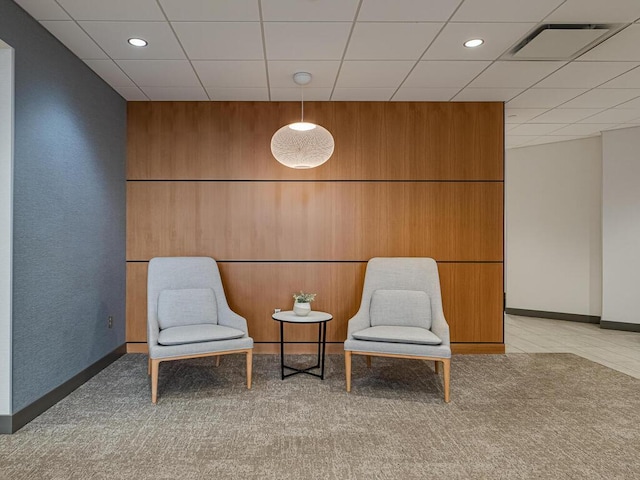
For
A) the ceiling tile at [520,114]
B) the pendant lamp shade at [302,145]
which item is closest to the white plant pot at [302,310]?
the pendant lamp shade at [302,145]

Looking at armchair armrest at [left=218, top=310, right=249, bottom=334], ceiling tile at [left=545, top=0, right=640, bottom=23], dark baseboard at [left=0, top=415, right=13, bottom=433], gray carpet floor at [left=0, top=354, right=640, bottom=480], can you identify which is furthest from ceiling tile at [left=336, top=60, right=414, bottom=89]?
dark baseboard at [left=0, top=415, right=13, bottom=433]

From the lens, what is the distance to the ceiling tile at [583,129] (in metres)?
6.26

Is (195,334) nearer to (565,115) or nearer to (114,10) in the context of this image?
(114,10)

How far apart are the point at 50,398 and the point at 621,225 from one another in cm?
753

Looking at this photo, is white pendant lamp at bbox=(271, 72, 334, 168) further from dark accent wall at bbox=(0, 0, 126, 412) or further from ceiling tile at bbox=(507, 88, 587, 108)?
ceiling tile at bbox=(507, 88, 587, 108)

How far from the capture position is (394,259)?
459cm

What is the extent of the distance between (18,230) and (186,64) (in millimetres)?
2048

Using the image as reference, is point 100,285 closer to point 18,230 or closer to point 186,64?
point 18,230

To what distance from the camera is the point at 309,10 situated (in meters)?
3.10

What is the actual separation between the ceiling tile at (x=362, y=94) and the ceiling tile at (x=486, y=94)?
82 cm

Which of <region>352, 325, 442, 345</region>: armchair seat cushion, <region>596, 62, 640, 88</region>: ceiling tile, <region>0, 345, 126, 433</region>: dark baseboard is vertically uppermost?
<region>596, 62, 640, 88</region>: ceiling tile

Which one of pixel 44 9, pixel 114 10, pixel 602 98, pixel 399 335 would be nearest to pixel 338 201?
pixel 399 335

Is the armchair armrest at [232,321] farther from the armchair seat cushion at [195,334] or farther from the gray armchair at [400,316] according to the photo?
the gray armchair at [400,316]

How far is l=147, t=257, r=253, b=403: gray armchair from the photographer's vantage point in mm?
3662
